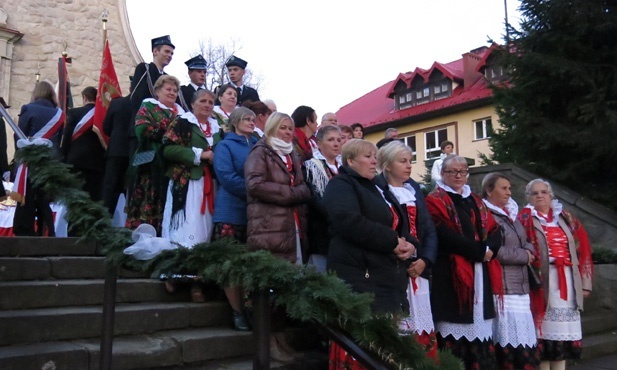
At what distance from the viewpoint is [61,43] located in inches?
577

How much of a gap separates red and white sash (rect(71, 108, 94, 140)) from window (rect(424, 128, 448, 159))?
989 inches

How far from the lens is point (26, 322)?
3.76 meters

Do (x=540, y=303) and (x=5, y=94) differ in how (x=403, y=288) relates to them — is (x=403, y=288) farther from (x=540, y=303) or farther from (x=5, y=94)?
(x=5, y=94)

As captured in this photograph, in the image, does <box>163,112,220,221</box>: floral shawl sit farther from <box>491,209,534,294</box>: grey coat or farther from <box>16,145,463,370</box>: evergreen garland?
<box>491,209,534,294</box>: grey coat

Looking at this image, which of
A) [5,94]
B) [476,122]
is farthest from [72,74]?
[476,122]

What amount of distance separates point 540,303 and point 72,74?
12.5 meters

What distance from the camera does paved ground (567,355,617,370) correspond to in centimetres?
606

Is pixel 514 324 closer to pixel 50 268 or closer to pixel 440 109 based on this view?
pixel 50 268

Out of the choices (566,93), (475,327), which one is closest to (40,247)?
(475,327)

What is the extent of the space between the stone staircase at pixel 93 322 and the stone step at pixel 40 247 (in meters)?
0.01

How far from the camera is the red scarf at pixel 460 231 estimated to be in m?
4.83

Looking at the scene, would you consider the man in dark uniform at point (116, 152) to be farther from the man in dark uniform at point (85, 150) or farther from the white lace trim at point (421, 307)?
the white lace trim at point (421, 307)

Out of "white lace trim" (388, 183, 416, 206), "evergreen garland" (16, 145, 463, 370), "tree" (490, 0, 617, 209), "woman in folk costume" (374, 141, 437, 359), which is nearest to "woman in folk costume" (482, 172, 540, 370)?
"woman in folk costume" (374, 141, 437, 359)

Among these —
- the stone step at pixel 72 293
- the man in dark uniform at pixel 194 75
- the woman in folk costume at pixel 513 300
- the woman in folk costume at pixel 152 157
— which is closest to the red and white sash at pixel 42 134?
the man in dark uniform at pixel 194 75
